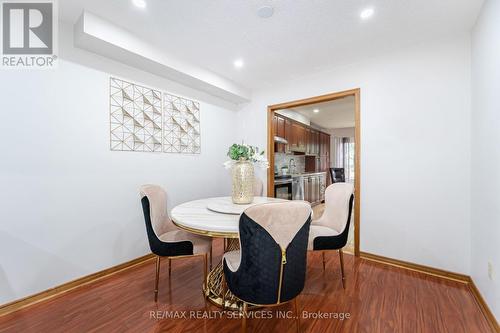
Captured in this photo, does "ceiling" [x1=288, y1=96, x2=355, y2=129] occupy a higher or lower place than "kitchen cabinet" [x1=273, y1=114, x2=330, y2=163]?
higher

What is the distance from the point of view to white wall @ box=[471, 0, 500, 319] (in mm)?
1487

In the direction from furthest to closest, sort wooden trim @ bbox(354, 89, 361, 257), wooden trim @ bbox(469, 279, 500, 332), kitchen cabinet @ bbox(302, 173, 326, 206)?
1. kitchen cabinet @ bbox(302, 173, 326, 206)
2. wooden trim @ bbox(354, 89, 361, 257)
3. wooden trim @ bbox(469, 279, 500, 332)

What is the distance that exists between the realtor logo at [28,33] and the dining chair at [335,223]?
2.85m

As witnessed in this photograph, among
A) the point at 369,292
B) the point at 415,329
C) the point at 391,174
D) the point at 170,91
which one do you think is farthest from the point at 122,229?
the point at 391,174

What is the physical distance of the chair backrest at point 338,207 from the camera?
2.04 meters

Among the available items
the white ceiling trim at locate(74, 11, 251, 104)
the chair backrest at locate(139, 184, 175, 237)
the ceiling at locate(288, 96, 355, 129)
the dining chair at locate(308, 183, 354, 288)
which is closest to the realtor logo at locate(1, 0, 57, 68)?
the white ceiling trim at locate(74, 11, 251, 104)

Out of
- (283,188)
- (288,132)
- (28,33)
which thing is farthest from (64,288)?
(288,132)

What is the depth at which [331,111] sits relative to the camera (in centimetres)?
536

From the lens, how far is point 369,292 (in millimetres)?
1904

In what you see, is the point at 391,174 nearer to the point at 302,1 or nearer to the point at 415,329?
the point at 415,329

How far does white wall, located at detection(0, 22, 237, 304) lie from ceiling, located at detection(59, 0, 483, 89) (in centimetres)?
59

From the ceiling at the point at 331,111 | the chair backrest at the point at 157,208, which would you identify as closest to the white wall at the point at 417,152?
the ceiling at the point at 331,111

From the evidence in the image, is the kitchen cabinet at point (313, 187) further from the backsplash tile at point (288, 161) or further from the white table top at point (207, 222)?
the white table top at point (207, 222)

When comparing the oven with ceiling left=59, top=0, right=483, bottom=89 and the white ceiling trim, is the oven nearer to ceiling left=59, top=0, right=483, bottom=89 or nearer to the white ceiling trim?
the white ceiling trim
